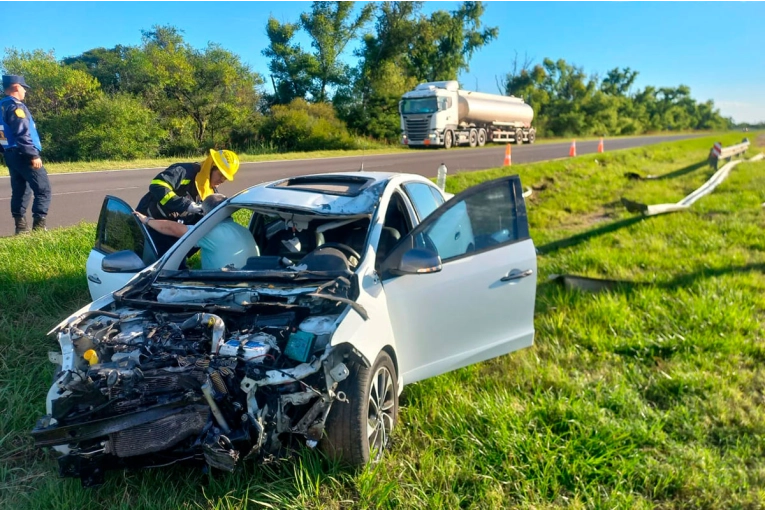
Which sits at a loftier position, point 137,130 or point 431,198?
point 137,130

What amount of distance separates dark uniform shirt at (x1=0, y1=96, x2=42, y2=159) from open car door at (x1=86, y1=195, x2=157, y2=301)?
3.36 metres

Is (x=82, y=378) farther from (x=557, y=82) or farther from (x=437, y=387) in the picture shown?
(x=557, y=82)

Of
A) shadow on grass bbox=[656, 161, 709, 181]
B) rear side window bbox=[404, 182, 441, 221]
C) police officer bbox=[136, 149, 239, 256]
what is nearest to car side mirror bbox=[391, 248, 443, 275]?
rear side window bbox=[404, 182, 441, 221]

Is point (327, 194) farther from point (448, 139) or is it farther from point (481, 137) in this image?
point (481, 137)

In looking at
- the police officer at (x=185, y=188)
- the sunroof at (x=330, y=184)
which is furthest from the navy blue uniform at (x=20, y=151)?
the sunroof at (x=330, y=184)

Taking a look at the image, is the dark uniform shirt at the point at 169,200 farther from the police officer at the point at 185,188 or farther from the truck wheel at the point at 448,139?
the truck wheel at the point at 448,139

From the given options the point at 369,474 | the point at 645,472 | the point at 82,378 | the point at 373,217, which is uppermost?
the point at 373,217

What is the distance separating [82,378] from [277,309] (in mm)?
1010

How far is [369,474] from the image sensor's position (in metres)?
2.72

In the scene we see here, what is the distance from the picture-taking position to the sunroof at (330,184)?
400 cm

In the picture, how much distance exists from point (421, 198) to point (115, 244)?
255 cm

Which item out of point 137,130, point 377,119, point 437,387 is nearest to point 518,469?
point 437,387

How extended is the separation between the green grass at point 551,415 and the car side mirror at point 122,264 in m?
1.04

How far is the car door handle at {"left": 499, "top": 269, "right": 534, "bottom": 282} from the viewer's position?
3636mm
